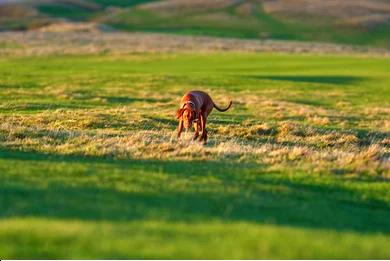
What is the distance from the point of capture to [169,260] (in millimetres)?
11188

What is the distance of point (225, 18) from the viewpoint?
157875mm

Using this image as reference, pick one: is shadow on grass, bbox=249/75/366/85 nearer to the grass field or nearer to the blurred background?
the grass field

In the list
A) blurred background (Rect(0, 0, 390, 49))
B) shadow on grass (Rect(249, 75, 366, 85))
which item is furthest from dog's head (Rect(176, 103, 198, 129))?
blurred background (Rect(0, 0, 390, 49))

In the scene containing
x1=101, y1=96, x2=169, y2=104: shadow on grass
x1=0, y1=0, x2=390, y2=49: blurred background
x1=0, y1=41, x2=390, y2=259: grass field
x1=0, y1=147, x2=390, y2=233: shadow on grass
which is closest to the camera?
x1=0, y1=41, x2=390, y2=259: grass field

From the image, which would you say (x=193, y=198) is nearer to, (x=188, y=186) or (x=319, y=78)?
(x=188, y=186)

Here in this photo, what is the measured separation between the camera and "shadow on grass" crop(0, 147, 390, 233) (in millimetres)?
13523

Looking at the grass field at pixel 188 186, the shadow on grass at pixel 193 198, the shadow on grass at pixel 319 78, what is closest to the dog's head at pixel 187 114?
the grass field at pixel 188 186

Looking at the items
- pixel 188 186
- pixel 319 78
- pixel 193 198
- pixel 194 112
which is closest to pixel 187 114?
pixel 194 112

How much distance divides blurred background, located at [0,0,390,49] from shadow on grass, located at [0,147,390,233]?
107m

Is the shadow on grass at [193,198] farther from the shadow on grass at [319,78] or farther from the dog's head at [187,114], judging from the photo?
the shadow on grass at [319,78]

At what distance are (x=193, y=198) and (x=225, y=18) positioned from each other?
14511 cm

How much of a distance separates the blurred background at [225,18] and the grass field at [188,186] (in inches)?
3790

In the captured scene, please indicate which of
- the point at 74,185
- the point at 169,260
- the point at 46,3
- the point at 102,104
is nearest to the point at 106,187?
the point at 74,185

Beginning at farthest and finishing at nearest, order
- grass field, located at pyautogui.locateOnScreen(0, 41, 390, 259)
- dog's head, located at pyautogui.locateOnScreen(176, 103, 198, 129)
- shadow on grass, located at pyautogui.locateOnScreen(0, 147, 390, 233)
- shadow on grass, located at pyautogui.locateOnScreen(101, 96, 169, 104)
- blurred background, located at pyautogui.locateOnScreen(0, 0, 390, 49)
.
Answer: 1. blurred background, located at pyautogui.locateOnScreen(0, 0, 390, 49)
2. shadow on grass, located at pyautogui.locateOnScreen(101, 96, 169, 104)
3. dog's head, located at pyautogui.locateOnScreen(176, 103, 198, 129)
4. shadow on grass, located at pyautogui.locateOnScreen(0, 147, 390, 233)
5. grass field, located at pyautogui.locateOnScreen(0, 41, 390, 259)
